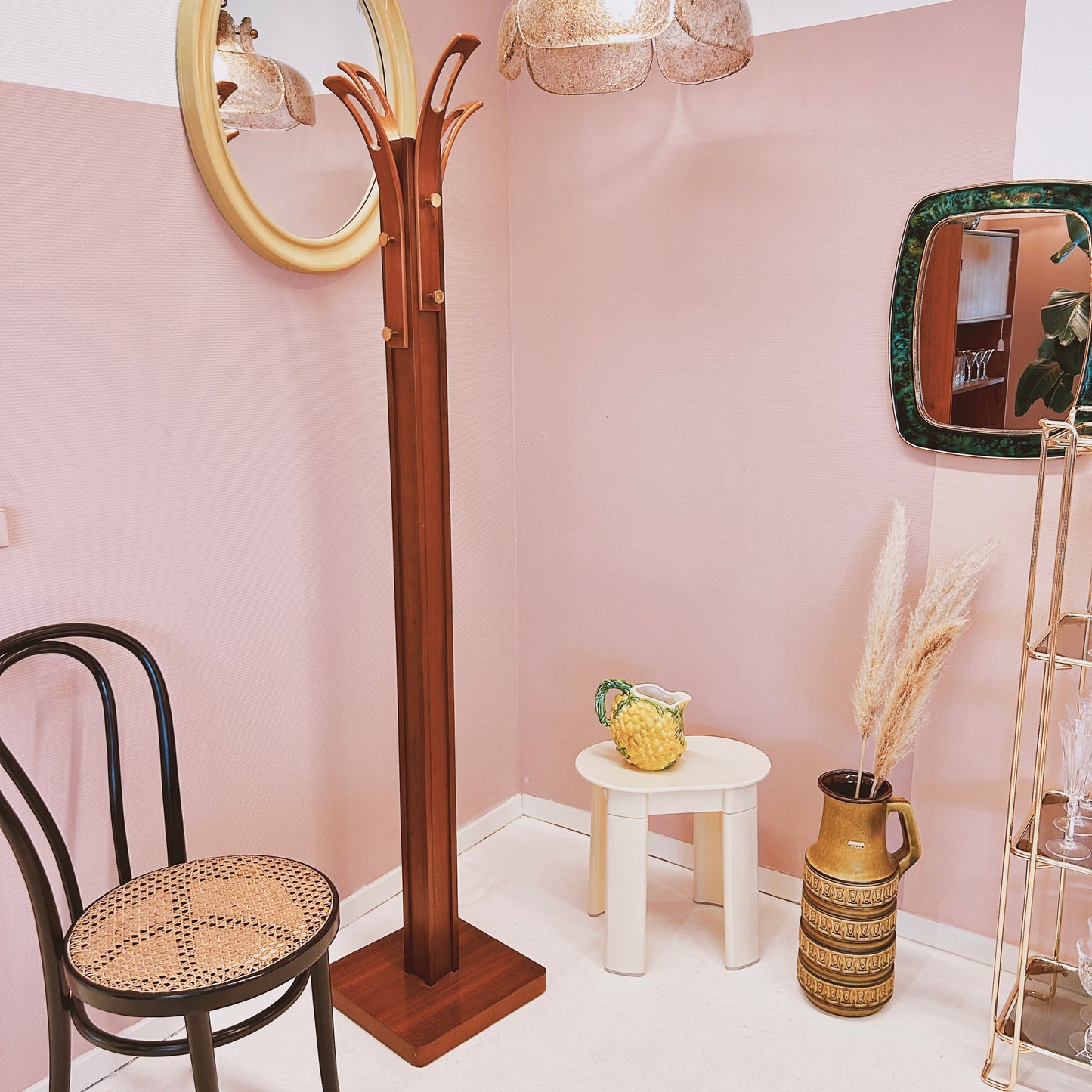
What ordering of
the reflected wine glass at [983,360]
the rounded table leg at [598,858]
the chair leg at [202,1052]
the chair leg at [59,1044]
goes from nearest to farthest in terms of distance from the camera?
the chair leg at [202,1052] → the chair leg at [59,1044] → the reflected wine glass at [983,360] → the rounded table leg at [598,858]

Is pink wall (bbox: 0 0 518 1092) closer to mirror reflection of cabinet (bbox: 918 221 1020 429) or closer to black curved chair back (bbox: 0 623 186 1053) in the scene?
black curved chair back (bbox: 0 623 186 1053)

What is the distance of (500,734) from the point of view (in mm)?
2832

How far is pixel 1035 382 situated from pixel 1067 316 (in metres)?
0.13

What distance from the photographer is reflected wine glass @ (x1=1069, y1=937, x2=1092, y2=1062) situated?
5.66 feet

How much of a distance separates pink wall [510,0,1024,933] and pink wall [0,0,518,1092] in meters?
0.20

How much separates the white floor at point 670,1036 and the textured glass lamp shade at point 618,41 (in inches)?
69.4

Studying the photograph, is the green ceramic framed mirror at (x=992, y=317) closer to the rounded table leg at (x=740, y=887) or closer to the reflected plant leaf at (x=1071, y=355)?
the reflected plant leaf at (x=1071, y=355)

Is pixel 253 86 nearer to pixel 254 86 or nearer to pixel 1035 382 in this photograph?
pixel 254 86

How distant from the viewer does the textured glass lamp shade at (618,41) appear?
159 cm

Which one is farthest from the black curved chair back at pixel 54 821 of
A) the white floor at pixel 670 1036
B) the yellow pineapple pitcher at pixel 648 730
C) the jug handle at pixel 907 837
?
the jug handle at pixel 907 837

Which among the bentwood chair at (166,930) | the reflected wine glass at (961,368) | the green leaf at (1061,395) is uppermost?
the reflected wine glass at (961,368)

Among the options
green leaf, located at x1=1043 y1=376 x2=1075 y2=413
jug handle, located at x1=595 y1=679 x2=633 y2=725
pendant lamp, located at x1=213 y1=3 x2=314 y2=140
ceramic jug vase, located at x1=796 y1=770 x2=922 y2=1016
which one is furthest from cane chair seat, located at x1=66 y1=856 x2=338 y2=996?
green leaf, located at x1=1043 y1=376 x2=1075 y2=413

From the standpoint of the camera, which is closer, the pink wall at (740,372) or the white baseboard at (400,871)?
the pink wall at (740,372)

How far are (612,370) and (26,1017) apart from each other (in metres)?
1.78
